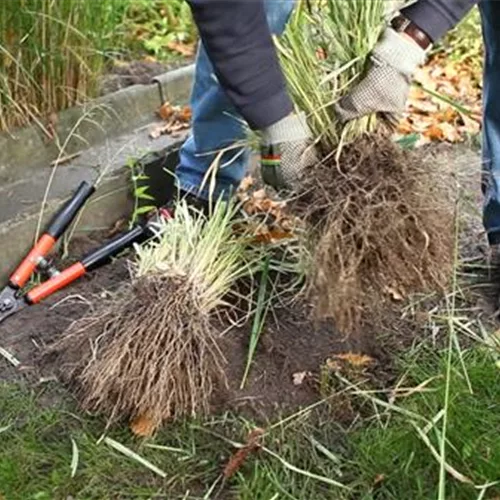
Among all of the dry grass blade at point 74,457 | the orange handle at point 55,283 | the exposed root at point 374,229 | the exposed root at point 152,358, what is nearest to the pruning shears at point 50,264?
the orange handle at point 55,283

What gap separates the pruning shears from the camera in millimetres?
2605

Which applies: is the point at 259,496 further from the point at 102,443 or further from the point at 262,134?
the point at 262,134

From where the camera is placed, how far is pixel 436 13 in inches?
83.3

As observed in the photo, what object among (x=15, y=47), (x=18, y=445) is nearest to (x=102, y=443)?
(x=18, y=445)

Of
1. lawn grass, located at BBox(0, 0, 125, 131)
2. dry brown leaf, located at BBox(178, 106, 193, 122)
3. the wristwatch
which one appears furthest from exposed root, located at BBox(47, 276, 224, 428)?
dry brown leaf, located at BBox(178, 106, 193, 122)

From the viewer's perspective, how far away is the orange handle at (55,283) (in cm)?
260

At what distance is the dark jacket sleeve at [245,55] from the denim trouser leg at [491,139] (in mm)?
803

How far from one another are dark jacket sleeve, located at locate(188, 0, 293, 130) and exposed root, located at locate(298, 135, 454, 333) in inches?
8.5

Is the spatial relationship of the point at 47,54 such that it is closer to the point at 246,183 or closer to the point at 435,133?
the point at 246,183

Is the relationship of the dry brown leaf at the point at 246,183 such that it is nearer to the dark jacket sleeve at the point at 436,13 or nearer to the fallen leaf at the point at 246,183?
the fallen leaf at the point at 246,183

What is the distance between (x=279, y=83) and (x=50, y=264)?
1062mm

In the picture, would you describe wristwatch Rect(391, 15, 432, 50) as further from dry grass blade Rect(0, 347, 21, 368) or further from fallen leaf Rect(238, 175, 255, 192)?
dry grass blade Rect(0, 347, 21, 368)

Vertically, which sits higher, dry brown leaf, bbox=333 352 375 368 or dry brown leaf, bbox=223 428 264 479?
dry brown leaf, bbox=223 428 264 479

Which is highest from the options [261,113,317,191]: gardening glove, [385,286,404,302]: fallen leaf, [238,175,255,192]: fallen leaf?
[261,113,317,191]: gardening glove
